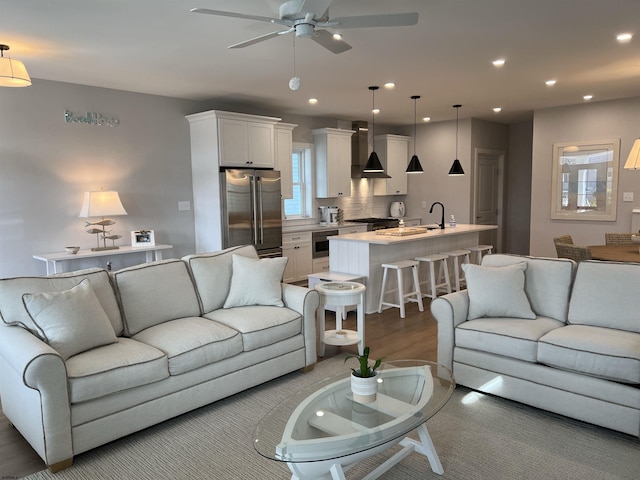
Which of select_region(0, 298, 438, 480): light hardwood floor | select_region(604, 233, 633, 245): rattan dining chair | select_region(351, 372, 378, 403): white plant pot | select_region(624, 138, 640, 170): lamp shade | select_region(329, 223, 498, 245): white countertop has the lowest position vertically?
select_region(0, 298, 438, 480): light hardwood floor

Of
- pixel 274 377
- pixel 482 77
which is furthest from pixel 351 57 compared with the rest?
pixel 274 377

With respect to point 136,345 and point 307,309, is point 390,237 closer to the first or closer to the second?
point 307,309

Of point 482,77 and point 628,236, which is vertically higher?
point 482,77

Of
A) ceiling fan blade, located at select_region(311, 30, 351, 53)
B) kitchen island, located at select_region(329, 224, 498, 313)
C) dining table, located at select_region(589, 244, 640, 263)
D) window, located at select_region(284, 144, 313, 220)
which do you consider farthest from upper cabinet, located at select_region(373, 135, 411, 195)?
ceiling fan blade, located at select_region(311, 30, 351, 53)

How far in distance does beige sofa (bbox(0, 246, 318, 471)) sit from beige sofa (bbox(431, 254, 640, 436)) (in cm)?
121

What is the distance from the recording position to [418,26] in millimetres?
3570

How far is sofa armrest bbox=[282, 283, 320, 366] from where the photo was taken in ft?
12.0

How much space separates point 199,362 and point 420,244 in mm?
3708

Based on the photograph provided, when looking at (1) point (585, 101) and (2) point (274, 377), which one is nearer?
(2) point (274, 377)

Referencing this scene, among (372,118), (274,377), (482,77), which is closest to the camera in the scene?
(274,377)

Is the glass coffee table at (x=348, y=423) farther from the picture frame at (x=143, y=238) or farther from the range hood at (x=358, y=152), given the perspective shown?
the range hood at (x=358, y=152)

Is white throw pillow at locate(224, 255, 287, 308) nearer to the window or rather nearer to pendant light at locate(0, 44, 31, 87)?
pendant light at locate(0, 44, 31, 87)

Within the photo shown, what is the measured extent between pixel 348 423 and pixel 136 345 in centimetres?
155

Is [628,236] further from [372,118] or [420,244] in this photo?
[372,118]
